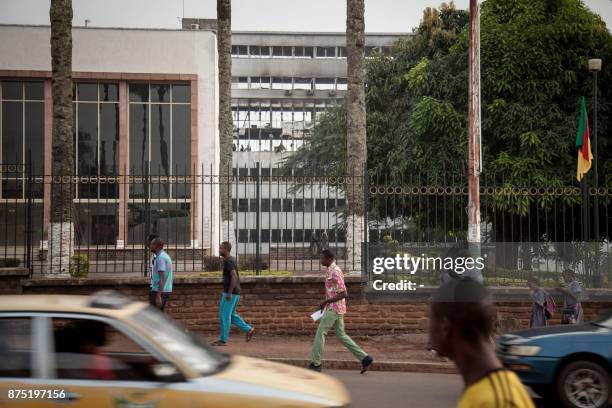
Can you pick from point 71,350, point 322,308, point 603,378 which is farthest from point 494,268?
point 71,350

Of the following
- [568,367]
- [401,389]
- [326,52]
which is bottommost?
Answer: [401,389]

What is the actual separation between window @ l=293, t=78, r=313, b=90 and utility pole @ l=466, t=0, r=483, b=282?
62342mm

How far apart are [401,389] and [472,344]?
8723 mm

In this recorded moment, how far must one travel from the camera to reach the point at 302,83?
263 ft

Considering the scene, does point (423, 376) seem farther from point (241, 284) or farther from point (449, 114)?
point (449, 114)

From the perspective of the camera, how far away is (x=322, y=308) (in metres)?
12.2

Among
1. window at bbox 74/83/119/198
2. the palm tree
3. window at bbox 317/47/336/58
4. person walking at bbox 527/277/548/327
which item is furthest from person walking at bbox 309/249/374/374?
window at bbox 317/47/336/58

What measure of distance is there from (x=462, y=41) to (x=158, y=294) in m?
21.0

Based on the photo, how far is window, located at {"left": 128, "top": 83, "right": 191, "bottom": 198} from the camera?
2891 centimetres

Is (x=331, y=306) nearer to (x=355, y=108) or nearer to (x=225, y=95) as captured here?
(x=355, y=108)

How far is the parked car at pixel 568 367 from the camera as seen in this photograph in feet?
32.4

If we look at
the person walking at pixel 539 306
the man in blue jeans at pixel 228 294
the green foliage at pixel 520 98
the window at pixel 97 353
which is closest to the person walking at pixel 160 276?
the man in blue jeans at pixel 228 294

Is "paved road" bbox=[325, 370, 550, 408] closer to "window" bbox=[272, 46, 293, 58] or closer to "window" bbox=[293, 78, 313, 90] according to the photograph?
"window" bbox=[293, 78, 313, 90]

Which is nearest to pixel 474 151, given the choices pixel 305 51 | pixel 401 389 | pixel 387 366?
pixel 387 366
